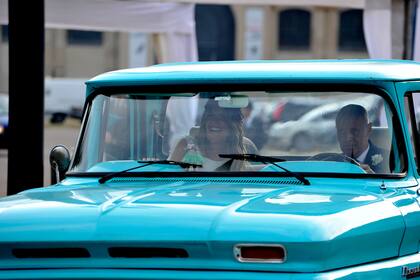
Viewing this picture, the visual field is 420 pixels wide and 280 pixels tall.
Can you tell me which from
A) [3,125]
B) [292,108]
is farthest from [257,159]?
[3,125]

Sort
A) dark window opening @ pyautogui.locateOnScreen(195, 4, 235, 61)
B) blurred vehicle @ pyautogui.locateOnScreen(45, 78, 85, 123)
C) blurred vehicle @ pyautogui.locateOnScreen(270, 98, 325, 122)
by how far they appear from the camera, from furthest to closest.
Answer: dark window opening @ pyautogui.locateOnScreen(195, 4, 235, 61) → blurred vehicle @ pyautogui.locateOnScreen(45, 78, 85, 123) → blurred vehicle @ pyautogui.locateOnScreen(270, 98, 325, 122)

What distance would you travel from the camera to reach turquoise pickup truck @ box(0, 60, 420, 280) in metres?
4.47

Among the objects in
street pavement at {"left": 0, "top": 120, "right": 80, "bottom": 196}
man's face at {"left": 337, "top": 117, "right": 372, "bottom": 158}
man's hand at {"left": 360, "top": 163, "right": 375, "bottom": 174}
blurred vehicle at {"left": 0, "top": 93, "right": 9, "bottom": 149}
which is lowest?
street pavement at {"left": 0, "top": 120, "right": 80, "bottom": 196}

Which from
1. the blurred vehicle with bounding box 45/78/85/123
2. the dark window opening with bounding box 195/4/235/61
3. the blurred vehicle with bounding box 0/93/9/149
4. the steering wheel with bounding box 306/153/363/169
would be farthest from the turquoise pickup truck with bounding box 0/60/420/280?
the dark window opening with bounding box 195/4/235/61

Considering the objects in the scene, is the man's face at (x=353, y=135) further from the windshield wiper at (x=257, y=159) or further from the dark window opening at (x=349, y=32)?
the dark window opening at (x=349, y=32)

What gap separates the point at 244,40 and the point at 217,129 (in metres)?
57.7

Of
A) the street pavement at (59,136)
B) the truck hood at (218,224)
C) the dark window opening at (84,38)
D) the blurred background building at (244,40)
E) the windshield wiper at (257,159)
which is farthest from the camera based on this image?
the dark window opening at (84,38)

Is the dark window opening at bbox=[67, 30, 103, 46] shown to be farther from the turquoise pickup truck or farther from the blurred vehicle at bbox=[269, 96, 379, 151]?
the blurred vehicle at bbox=[269, 96, 379, 151]

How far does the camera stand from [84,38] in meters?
64.1

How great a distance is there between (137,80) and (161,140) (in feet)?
1.21

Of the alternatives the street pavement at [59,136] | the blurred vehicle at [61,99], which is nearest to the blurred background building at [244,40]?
the blurred vehicle at [61,99]

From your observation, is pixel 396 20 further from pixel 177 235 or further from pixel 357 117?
pixel 177 235

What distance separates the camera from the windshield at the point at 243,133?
18.5ft

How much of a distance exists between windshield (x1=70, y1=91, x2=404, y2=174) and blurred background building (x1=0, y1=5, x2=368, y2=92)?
56.1 m
